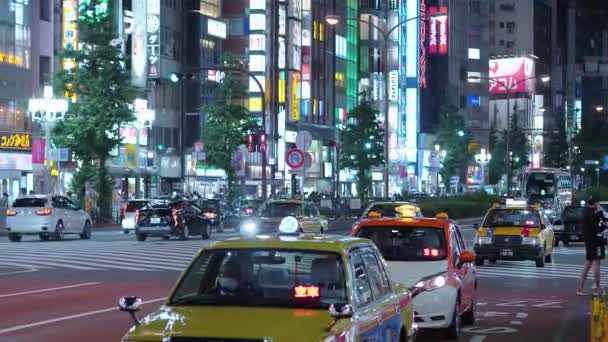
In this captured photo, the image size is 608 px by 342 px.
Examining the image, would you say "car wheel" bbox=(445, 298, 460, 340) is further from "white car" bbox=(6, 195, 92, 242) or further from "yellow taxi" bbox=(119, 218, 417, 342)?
"white car" bbox=(6, 195, 92, 242)

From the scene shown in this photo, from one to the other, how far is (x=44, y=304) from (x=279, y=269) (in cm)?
1144

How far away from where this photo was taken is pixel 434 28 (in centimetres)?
14688

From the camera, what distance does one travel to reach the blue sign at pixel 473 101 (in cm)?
16588

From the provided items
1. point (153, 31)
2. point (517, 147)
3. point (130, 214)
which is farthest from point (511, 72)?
point (130, 214)

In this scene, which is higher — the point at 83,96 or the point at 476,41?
the point at 476,41

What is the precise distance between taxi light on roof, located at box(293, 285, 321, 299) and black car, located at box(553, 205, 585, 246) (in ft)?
120

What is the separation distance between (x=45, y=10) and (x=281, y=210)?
3824 cm

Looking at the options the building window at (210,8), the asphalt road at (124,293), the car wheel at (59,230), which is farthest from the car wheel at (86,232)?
the building window at (210,8)

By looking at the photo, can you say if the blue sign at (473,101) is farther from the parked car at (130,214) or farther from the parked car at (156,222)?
the parked car at (156,222)

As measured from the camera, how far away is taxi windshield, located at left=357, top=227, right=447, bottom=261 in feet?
55.5

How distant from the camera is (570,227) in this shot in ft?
153

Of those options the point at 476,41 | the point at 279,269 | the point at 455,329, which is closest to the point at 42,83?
the point at 455,329

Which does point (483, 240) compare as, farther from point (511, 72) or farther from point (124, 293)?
point (511, 72)

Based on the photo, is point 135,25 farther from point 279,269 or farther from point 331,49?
point 279,269
